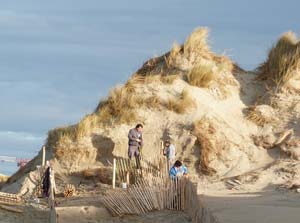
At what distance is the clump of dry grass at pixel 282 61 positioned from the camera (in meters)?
26.8

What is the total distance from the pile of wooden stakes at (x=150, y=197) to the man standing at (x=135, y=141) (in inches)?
211

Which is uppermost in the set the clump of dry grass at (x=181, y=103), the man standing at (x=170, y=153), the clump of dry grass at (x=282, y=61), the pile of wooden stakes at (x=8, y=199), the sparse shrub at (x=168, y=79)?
the clump of dry grass at (x=282, y=61)

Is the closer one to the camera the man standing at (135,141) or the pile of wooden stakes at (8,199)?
the pile of wooden stakes at (8,199)

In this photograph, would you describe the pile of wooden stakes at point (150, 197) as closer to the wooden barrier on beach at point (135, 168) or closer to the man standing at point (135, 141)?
the wooden barrier on beach at point (135, 168)

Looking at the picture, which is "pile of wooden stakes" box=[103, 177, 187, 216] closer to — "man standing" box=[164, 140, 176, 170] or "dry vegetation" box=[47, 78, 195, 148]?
"man standing" box=[164, 140, 176, 170]

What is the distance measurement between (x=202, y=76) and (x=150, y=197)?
411 inches

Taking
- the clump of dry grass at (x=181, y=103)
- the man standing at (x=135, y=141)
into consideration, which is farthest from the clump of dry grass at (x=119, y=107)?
the man standing at (x=135, y=141)

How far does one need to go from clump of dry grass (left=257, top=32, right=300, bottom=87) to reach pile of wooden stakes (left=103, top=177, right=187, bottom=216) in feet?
35.1

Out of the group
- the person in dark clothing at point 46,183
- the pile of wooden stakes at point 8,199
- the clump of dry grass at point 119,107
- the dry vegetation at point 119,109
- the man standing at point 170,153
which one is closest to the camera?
the pile of wooden stakes at point 8,199

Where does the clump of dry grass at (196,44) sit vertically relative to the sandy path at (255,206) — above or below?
above

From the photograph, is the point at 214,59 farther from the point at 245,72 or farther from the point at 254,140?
the point at 254,140

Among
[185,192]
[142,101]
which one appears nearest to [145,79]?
[142,101]

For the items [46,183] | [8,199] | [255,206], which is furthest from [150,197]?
[46,183]

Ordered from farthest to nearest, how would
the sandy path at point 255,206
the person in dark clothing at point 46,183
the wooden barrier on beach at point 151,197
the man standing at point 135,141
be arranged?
the man standing at point 135,141 < the person in dark clothing at point 46,183 < the wooden barrier on beach at point 151,197 < the sandy path at point 255,206
